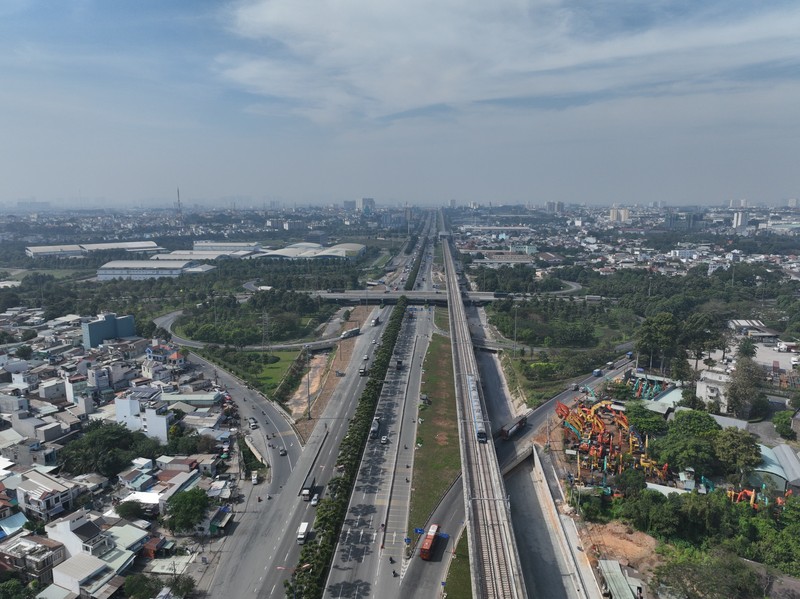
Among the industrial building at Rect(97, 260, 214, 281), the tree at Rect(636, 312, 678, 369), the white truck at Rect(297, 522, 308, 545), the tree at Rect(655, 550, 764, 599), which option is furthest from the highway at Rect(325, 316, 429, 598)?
the industrial building at Rect(97, 260, 214, 281)

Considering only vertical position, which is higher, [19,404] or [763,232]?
[763,232]

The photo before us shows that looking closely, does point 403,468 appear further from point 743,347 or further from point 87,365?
point 743,347

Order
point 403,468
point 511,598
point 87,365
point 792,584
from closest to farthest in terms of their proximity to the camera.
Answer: point 511,598
point 792,584
point 403,468
point 87,365

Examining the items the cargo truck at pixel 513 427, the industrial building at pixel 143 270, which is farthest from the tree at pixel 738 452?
the industrial building at pixel 143 270

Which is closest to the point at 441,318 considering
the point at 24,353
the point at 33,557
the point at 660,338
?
the point at 660,338

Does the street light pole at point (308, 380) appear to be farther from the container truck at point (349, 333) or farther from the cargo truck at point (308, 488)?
the cargo truck at point (308, 488)

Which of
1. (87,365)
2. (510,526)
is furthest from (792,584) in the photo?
(87,365)
